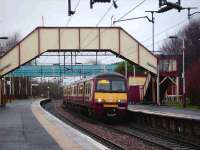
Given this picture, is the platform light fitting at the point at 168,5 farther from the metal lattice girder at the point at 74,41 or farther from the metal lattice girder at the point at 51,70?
the metal lattice girder at the point at 51,70

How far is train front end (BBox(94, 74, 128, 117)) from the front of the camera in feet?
114

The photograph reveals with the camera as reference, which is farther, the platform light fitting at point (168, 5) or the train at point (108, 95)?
the train at point (108, 95)

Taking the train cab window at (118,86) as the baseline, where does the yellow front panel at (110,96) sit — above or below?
below

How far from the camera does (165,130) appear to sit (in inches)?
1131

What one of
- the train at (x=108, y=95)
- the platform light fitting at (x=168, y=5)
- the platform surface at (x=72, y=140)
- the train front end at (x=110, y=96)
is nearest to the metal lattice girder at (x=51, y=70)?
the train at (x=108, y=95)

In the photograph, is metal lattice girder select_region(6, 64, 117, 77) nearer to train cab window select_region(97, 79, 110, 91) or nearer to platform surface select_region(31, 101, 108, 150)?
train cab window select_region(97, 79, 110, 91)

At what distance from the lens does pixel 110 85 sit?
35.3 meters

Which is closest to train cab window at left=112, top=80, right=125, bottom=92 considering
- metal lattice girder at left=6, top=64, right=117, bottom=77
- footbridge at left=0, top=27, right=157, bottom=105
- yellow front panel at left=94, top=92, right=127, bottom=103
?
yellow front panel at left=94, top=92, right=127, bottom=103

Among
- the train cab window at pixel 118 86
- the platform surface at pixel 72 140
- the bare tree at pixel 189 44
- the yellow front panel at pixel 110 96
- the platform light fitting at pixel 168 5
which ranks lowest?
the platform surface at pixel 72 140

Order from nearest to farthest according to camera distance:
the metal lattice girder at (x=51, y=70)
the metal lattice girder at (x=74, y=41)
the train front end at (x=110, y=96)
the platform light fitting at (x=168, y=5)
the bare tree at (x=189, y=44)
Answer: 1. the platform light fitting at (x=168, y=5)
2. the train front end at (x=110, y=96)
3. the metal lattice girder at (x=74, y=41)
4. the bare tree at (x=189, y=44)
5. the metal lattice girder at (x=51, y=70)

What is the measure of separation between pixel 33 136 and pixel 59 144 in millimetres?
3210

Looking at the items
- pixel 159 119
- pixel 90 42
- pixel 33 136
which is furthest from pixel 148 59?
pixel 33 136

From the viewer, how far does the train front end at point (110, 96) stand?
34.7m

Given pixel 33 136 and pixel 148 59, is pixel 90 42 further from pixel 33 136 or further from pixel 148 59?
pixel 33 136
